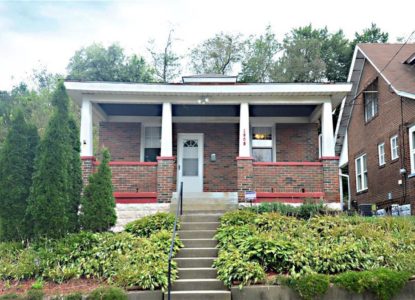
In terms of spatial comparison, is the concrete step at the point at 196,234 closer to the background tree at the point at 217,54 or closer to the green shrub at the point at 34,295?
the green shrub at the point at 34,295

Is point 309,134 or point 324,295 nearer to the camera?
point 324,295

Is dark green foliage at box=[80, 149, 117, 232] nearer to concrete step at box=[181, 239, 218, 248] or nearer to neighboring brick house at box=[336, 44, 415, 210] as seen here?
concrete step at box=[181, 239, 218, 248]

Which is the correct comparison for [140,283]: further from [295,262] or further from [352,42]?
[352,42]

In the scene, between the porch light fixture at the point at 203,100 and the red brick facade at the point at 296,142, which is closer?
the porch light fixture at the point at 203,100

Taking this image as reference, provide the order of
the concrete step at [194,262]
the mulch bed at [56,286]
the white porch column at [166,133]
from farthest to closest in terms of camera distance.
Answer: the white porch column at [166,133]
the concrete step at [194,262]
the mulch bed at [56,286]

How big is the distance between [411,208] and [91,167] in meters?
9.49

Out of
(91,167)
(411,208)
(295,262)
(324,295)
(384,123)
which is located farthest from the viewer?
(384,123)

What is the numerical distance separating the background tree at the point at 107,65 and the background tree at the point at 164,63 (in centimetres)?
78

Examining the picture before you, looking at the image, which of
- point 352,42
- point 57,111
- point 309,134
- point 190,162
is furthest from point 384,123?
point 352,42

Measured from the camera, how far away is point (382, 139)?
1559 cm

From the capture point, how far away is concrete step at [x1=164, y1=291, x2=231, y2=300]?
21.0ft

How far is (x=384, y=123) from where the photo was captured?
15305 mm

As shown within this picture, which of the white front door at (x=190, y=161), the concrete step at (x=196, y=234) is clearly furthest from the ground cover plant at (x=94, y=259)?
the white front door at (x=190, y=161)

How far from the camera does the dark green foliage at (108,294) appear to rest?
615 centimetres
